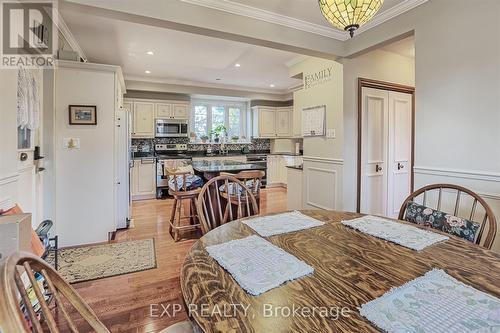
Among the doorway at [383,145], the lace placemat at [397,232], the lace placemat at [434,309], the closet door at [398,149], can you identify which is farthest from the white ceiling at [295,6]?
the lace placemat at [434,309]

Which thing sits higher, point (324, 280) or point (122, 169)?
point (122, 169)

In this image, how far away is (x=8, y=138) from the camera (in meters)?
1.74

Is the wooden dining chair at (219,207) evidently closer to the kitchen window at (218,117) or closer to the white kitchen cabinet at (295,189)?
the white kitchen cabinet at (295,189)

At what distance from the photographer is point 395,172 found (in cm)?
384

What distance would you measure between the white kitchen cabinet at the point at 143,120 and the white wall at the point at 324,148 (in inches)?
137

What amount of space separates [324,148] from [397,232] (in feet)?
7.63

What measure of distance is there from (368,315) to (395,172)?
360 centimetres

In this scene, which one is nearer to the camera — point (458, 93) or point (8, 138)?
point (8, 138)

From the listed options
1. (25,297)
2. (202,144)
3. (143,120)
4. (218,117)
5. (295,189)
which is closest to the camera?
(25,297)

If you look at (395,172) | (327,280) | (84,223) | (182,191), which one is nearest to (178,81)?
(182,191)

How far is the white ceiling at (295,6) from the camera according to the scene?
2.47 metres

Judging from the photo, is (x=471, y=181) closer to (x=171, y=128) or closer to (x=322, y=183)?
(x=322, y=183)

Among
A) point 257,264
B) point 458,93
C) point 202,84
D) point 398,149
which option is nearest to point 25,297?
point 257,264

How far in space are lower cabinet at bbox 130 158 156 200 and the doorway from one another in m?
4.23
